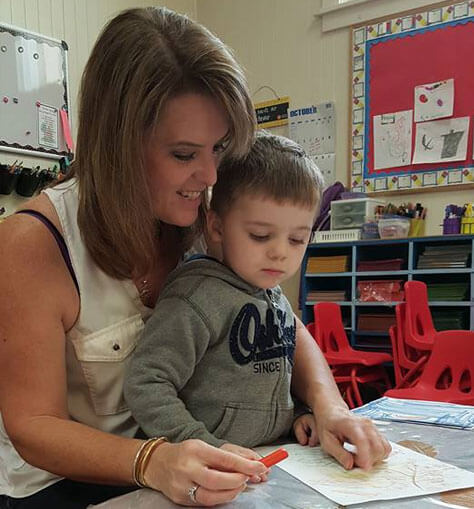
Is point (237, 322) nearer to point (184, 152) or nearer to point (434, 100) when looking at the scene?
point (184, 152)

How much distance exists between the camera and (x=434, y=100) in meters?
3.12

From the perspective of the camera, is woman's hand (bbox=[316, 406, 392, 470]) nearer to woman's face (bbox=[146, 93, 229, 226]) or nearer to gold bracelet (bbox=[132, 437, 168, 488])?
gold bracelet (bbox=[132, 437, 168, 488])

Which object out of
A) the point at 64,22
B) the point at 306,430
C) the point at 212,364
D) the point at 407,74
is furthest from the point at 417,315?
the point at 64,22

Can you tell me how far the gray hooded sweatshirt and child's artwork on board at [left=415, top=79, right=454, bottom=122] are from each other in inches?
103

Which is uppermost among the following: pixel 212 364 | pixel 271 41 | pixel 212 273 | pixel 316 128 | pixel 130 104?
pixel 271 41

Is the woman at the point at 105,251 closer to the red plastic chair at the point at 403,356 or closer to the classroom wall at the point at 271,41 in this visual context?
the red plastic chair at the point at 403,356

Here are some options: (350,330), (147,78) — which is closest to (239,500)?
(147,78)

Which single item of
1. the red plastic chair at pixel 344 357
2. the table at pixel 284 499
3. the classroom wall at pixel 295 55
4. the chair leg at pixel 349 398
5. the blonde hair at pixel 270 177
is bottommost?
the chair leg at pixel 349 398

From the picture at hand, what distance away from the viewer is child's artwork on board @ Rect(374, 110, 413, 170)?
323cm

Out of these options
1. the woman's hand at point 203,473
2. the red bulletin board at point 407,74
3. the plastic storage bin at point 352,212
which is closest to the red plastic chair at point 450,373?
the woman's hand at point 203,473

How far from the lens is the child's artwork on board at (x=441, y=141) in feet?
9.95

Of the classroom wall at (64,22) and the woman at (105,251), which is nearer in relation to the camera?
the woman at (105,251)

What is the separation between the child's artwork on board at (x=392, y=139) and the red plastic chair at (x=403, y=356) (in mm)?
1014

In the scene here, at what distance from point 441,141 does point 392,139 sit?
0.94 feet
